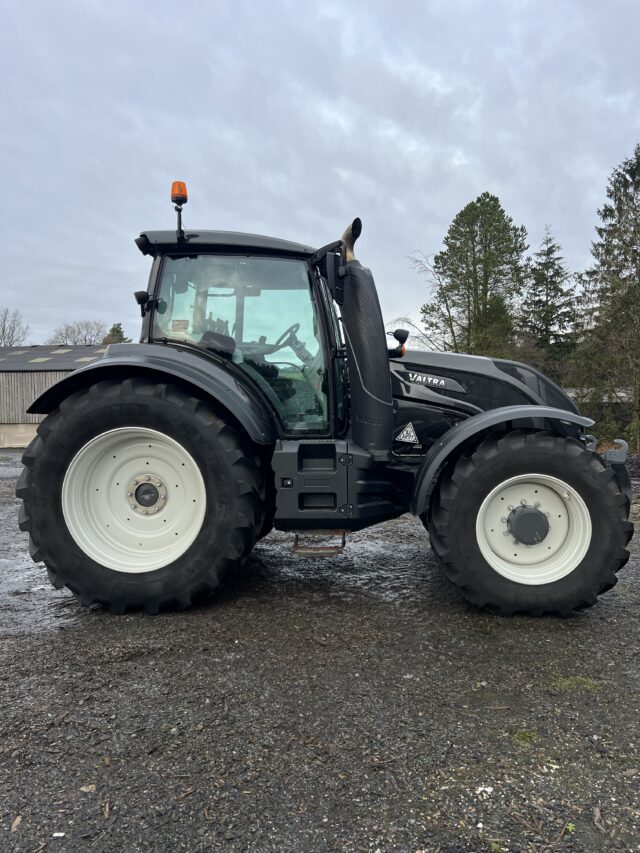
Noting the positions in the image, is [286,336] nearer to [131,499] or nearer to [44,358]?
[131,499]

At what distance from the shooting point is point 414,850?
1.37 meters

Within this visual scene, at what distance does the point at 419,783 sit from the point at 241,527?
1631 mm

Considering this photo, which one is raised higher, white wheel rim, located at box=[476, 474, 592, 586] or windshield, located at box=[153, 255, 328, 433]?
windshield, located at box=[153, 255, 328, 433]

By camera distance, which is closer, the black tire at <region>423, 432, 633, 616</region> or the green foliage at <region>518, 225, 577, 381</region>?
the black tire at <region>423, 432, 633, 616</region>

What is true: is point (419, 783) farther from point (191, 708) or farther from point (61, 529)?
point (61, 529)

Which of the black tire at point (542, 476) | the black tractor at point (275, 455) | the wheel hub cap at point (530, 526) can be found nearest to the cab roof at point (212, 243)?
the black tractor at point (275, 455)

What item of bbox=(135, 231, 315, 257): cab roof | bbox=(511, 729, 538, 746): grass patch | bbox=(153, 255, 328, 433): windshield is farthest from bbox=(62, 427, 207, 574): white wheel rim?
bbox=(511, 729, 538, 746): grass patch

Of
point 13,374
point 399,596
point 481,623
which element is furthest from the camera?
point 13,374

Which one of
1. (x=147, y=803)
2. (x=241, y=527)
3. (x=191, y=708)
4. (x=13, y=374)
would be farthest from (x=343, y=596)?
(x=13, y=374)

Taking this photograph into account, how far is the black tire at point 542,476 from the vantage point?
2.87 meters

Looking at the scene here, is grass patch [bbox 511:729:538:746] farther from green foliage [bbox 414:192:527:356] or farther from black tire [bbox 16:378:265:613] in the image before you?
green foliage [bbox 414:192:527:356]

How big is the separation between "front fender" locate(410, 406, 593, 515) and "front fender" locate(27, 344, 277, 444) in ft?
3.11

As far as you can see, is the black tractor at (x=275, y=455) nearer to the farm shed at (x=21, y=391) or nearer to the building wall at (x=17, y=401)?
the farm shed at (x=21, y=391)

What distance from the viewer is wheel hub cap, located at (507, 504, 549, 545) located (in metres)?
2.93
